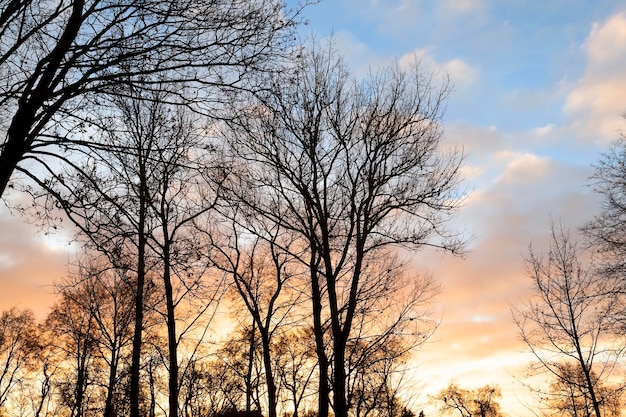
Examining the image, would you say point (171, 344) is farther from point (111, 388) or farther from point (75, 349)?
point (75, 349)

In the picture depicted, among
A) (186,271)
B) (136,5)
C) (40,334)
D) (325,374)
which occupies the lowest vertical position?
(325,374)

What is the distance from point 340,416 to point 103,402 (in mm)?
25573

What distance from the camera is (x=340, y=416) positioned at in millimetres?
9578

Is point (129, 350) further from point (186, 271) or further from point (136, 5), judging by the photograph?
point (136, 5)

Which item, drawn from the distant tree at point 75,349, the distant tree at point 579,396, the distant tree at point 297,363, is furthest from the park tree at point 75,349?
the distant tree at point 579,396

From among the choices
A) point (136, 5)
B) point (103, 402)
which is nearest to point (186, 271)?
point (136, 5)

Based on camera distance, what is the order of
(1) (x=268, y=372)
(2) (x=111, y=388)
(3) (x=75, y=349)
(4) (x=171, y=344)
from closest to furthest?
(4) (x=171, y=344) < (1) (x=268, y=372) < (2) (x=111, y=388) < (3) (x=75, y=349)

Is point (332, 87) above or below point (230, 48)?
above

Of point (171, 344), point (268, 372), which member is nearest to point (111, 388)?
point (268, 372)

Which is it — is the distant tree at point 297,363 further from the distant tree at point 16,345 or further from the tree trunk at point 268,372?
the distant tree at point 16,345

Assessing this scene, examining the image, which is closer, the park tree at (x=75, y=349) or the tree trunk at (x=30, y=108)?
the tree trunk at (x=30, y=108)

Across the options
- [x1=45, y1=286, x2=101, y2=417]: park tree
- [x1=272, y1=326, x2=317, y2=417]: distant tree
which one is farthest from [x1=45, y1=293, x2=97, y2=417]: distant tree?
[x1=272, y1=326, x2=317, y2=417]: distant tree

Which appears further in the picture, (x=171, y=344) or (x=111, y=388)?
(x=111, y=388)

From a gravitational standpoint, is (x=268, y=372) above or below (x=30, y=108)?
below
